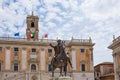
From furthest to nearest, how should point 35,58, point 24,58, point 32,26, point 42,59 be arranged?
point 32,26 → point 42,59 → point 35,58 → point 24,58

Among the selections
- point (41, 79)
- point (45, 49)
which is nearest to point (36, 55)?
point (45, 49)

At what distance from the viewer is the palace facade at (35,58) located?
5101cm

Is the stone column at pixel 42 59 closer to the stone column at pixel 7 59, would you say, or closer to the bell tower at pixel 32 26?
the bell tower at pixel 32 26

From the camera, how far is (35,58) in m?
53.3

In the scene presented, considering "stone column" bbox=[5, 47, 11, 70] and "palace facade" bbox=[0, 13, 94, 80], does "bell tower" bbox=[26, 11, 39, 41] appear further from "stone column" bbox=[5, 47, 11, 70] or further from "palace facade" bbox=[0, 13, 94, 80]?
"stone column" bbox=[5, 47, 11, 70]

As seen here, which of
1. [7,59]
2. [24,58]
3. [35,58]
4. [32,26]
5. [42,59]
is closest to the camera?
[7,59]

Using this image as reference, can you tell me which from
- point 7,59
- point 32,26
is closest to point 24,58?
point 7,59

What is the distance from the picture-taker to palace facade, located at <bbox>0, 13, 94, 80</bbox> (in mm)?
51009

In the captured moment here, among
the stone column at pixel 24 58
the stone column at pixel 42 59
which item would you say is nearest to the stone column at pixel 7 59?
the stone column at pixel 24 58

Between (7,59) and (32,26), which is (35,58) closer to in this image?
(7,59)

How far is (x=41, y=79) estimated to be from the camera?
50.0 meters

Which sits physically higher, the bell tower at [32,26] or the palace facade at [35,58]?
the bell tower at [32,26]

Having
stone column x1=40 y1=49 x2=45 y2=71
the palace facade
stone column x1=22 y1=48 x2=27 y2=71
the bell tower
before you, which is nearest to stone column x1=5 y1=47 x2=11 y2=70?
the palace facade

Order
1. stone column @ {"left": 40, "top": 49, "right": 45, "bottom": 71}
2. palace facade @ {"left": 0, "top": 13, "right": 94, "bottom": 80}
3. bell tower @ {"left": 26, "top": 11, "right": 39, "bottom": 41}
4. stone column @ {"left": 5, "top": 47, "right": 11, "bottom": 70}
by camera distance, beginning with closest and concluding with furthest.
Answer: palace facade @ {"left": 0, "top": 13, "right": 94, "bottom": 80}
stone column @ {"left": 5, "top": 47, "right": 11, "bottom": 70}
stone column @ {"left": 40, "top": 49, "right": 45, "bottom": 71}
bell tower @ {"left": 26, "top": 11, "right": 39, "bottom": 41}
